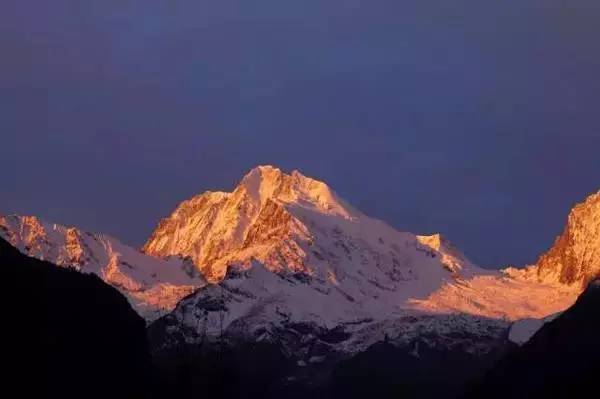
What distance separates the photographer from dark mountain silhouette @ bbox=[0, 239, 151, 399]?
155m

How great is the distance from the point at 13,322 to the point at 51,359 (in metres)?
6.95

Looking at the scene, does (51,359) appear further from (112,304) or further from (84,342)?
(112,304)

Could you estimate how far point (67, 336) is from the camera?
554ft

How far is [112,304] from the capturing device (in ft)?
619

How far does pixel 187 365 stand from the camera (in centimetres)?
19612

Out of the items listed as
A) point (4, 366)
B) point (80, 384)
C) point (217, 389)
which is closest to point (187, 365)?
point (217, 389)

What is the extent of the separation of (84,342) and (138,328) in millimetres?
21343

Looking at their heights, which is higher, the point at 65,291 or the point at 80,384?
the point at 65,291

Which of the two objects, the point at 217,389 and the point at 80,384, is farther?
the point at 217,389

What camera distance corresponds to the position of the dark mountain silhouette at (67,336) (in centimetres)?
15525

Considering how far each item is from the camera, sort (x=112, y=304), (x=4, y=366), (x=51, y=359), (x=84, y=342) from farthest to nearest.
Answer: (x=112, y=304) → (x=84, y=342) → (x=51, y=359) → (x=4, y=366)

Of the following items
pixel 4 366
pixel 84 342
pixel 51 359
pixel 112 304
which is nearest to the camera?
pixel 4 366

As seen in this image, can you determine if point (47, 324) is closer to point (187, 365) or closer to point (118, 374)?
point (118, 374)

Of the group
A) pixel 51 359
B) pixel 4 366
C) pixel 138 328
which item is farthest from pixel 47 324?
pixel 138 328
